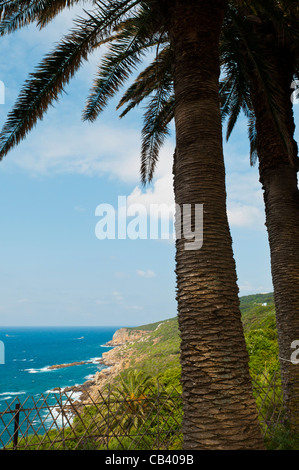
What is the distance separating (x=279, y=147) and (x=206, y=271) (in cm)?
377

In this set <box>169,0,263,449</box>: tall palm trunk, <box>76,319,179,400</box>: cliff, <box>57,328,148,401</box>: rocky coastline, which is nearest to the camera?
<box>169,0,263,449</box>: tall palm trunk

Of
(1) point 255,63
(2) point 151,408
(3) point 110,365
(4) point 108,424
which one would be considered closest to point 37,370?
(3) point 110,365

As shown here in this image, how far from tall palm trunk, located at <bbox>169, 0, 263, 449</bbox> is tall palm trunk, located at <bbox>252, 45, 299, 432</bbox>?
89.6 inches

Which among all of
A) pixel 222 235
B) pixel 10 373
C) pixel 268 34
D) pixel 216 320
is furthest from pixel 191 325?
pixel 10 373

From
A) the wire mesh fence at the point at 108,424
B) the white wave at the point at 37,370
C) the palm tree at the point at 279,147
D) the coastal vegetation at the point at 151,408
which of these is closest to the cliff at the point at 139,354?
the wire mesh fence at the point at 108,424

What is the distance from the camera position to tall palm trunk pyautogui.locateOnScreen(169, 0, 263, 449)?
317cm

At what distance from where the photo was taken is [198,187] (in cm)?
390

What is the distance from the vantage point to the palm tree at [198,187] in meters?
3.20

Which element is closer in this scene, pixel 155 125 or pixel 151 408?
Result: pixel 151 408

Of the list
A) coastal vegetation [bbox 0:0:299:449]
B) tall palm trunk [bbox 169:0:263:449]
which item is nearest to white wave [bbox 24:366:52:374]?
coastal vegetation [bbox 0:0:299:449]

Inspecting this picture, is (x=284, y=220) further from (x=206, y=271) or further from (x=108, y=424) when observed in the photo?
(x=108, y=424)

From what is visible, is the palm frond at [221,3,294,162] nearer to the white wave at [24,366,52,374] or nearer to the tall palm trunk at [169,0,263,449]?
the tall palm trunk at [169,0,263,449]

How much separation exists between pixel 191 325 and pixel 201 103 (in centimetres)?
263

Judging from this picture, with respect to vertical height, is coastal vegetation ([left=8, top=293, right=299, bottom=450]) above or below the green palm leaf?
below
